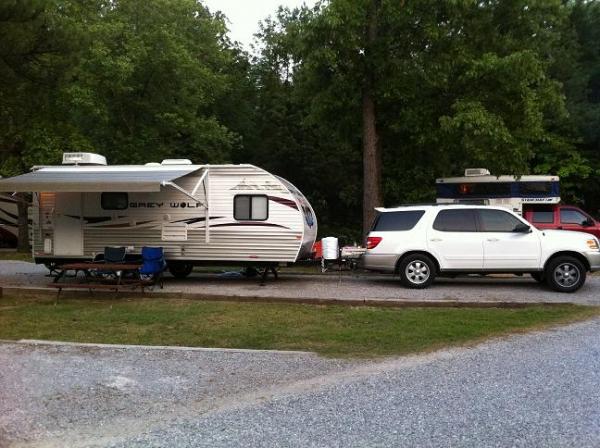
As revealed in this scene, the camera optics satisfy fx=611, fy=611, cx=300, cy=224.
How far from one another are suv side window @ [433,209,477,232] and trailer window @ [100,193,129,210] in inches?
275

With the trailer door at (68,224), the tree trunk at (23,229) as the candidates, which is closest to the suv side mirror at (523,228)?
the trailer door at (68,224)

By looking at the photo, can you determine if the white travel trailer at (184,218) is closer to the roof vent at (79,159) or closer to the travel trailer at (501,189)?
the roof vent at (79,159)

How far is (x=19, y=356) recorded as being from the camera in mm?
7094

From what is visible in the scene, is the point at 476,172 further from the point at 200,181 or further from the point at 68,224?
the point at 68,224

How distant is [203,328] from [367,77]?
11.1 m

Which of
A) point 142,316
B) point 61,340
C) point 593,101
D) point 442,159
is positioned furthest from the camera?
point 593,101

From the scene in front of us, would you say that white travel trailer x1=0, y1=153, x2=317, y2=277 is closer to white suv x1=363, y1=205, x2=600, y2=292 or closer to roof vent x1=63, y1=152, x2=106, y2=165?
roof vent x1=63, y1=152, x2=106, y2=165

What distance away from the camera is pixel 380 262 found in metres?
12.8

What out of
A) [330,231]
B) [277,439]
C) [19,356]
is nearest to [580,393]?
[277,439]

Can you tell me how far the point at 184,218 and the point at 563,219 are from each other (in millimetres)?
13162

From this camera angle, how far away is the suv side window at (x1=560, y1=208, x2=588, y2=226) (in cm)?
2027

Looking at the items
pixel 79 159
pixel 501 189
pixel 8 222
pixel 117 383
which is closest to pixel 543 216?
pixel 501 189

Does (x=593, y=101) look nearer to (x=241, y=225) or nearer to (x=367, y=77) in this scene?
(x=367, y=77)

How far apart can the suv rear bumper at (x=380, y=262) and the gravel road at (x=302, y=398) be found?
520 centimetres
